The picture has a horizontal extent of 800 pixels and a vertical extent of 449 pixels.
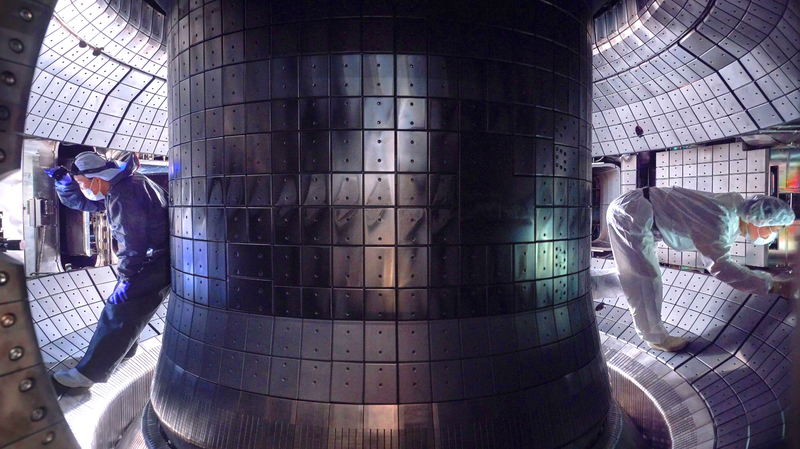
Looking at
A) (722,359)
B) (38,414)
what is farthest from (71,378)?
(722,359)

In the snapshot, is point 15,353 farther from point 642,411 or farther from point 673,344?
point 673,344

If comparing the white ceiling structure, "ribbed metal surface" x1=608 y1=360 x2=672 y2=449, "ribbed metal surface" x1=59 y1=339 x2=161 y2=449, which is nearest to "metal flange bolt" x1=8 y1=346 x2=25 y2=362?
"ribbed metal surface" x1=59 y1=339 x2=161 y2=449

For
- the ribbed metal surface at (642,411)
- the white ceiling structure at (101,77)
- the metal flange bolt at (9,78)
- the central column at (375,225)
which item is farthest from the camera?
the ribbed metal surface at (642,411)

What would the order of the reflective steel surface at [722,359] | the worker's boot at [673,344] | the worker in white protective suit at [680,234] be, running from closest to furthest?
the reflective steel surface at [722,359] < the worker in white protective suit at [680,234] < the worker's boot at [673,344]

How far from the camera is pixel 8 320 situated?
76.9 inches

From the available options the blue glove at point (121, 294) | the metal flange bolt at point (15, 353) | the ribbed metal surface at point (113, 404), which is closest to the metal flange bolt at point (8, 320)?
the metal flange bolt at point (15, 353)

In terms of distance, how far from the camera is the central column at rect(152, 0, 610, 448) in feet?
10.8

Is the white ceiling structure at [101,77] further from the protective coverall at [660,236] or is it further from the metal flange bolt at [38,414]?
the protective coverall at [660,236]

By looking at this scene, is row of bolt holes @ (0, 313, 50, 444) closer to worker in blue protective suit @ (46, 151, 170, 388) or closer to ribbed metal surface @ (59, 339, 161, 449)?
ribbed metal surface @ (59, 339, 161, 449)

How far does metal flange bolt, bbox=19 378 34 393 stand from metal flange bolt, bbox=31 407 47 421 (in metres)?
0.11

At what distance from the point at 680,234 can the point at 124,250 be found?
7.00 m

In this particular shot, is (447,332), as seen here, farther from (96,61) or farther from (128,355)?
(96,61)

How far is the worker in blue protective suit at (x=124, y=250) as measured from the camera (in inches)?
198

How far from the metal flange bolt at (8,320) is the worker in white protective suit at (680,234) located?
6289mm
